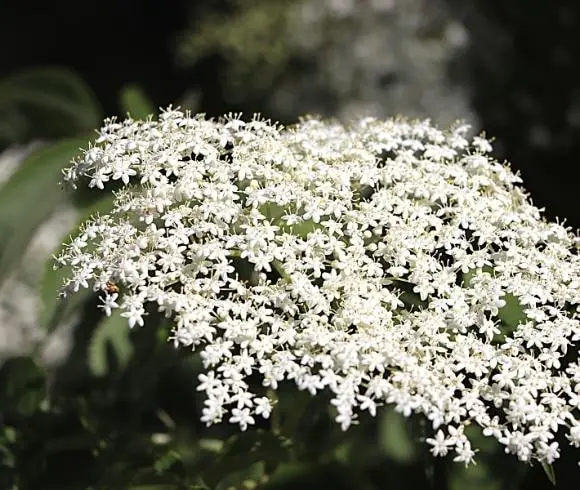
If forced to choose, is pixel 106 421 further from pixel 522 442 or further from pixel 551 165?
pixel 551 165

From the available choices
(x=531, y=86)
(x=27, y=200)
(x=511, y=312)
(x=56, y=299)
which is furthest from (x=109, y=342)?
(x=531, y=86)

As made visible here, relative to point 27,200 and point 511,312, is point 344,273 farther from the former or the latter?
point 27,200

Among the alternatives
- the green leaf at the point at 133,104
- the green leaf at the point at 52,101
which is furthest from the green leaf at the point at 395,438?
the green leaf at the point at 52,101

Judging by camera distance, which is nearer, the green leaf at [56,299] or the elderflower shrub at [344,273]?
the elderflower shrub at [344,273]

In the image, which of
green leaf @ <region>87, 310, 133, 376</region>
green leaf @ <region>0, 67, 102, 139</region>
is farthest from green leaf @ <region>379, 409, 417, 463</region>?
green leaf @ <region>0, 67, 102, 139</region>

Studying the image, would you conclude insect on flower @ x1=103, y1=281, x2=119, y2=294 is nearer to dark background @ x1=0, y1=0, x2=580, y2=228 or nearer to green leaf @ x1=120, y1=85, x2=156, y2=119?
green leaf @ x1=120, y1=85, x2=156, y2=119

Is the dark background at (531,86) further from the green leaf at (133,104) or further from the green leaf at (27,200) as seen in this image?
the green leaf at (27,200)

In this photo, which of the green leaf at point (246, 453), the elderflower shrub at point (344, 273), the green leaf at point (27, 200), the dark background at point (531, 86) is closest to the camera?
the elderflower shrub at point (344, 273)

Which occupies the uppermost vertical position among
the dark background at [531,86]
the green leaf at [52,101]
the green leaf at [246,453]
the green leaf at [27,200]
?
the dark background at [531,86]
